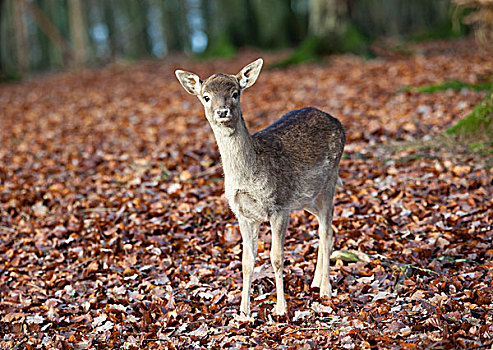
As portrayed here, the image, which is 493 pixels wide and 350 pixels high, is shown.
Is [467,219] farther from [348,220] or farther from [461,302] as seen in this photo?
[461,302]

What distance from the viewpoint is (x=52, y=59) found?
4031 centimetres

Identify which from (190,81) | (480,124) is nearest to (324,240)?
(190,81)

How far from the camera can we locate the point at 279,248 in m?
5.27

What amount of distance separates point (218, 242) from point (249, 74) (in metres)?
2.63

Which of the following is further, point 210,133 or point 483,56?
point 483,56

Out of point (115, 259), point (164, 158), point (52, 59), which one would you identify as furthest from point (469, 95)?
point (52, 59)

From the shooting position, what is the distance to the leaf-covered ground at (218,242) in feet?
16.8

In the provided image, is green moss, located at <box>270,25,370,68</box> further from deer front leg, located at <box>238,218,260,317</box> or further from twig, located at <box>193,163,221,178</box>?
deer front leg, located at <box>238,218,260,317</box>

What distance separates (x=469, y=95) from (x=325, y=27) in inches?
254

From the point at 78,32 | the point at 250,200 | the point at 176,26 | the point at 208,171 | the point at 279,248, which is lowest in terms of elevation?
the point at 208,171

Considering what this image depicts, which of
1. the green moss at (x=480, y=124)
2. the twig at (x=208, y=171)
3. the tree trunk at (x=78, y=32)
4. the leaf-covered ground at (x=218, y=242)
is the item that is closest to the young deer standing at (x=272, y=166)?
the leaf-covered ground at (x=218, y=242)

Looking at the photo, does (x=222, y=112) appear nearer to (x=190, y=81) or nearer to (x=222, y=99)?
(x=222, y=99)

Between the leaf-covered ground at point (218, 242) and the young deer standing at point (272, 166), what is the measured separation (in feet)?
1.95

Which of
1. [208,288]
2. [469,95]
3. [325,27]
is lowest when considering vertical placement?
[208,288]
